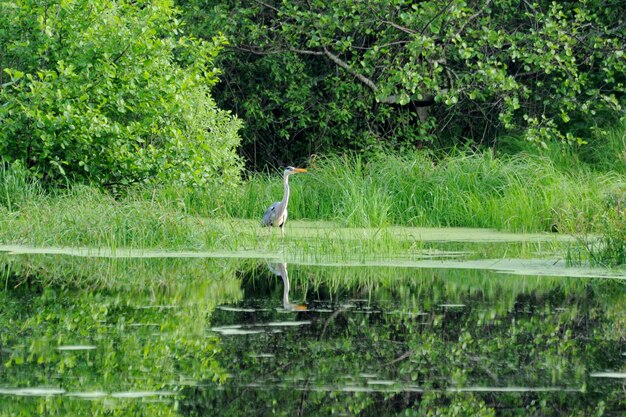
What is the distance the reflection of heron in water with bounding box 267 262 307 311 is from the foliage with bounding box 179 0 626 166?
5530 mm

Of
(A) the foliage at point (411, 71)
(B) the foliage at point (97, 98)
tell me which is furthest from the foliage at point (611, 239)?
(A) the foliage at point (411, 71)

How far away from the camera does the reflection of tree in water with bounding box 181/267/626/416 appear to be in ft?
15.7

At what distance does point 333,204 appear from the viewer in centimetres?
1384

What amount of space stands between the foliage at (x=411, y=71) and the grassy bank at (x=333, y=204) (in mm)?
1185

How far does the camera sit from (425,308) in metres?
7.34

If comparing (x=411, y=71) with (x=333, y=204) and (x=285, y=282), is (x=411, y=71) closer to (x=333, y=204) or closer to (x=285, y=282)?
(x=333, y=204)

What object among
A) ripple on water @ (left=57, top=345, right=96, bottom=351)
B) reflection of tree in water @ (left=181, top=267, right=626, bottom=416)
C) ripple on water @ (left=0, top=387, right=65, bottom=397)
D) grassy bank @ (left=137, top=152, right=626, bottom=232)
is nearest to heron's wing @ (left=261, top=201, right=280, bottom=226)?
grassy bank @ (left=137, top=152, right=626, bottom=232)

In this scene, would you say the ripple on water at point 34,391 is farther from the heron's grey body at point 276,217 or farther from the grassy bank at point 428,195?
the heron's grey body at point 276,217

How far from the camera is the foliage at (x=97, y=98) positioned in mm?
12539

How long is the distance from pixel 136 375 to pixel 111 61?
8071 millimetres

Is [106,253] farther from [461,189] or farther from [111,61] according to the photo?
[461,189]

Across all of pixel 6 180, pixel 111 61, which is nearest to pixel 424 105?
pixel 111 61

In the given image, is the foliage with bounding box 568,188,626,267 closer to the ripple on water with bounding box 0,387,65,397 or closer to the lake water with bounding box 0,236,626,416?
the lake water with bounding box 0,236,626,416

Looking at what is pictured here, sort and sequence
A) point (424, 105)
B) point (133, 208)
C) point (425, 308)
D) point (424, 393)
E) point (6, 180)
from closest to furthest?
point (424, 393), point (425, 308), point (133, 208), point (6, 180), point (424, 105)
